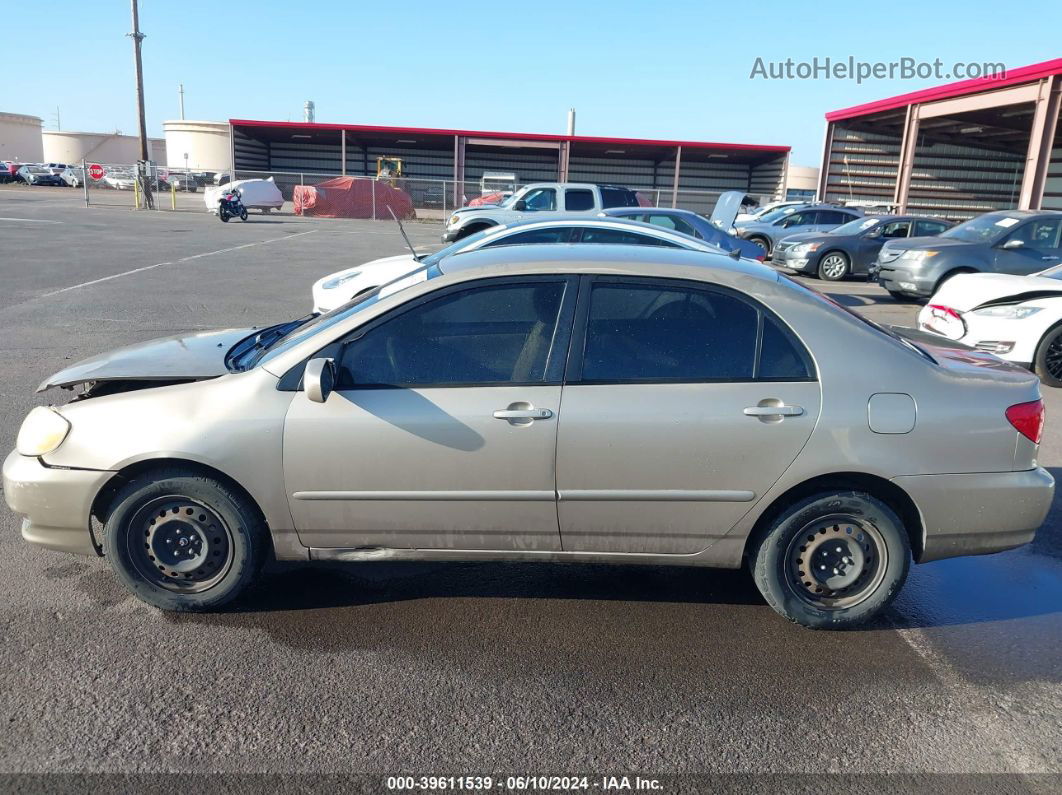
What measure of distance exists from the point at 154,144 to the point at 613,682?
9540 centimetres

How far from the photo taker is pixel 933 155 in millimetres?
35188

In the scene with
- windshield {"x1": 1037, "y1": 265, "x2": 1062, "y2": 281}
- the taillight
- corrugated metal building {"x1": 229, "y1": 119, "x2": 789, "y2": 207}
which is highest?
corrugated metal building {"x1": 229, "y1": 119, "x2": 789, "y2": 207}

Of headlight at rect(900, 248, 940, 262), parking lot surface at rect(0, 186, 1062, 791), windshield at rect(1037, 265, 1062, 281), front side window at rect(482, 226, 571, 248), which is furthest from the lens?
headlight at rect(900, 248, 940, 262)

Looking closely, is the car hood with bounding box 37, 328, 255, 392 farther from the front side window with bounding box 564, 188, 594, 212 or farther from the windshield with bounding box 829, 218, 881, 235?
the windshield with bounding box 829, 218, 881, 235

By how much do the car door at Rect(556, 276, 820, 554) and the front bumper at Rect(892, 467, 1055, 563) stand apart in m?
0.61

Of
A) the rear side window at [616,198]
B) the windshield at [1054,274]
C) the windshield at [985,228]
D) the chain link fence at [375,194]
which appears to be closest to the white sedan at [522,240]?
the windshield at [1054,274]

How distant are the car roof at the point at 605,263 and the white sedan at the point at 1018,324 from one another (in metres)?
5.29

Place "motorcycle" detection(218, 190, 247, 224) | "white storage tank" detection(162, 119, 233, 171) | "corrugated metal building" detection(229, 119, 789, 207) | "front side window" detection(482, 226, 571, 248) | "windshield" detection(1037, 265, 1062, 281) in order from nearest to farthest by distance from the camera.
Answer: "windshield" detection(1037, 265, 1062, 281) < "front side window" detection(482, 226, 571, 248) < "motorcycle" detection(218, 190, 247, 224) < "corrugated metal building" detection(229, 119, 789, 207) < "white storage tank" detection(162, 119, 233, 171)

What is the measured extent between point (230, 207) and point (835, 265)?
911 inches

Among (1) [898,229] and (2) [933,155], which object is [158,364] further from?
(2) [933,155]

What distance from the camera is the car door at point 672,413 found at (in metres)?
3.46

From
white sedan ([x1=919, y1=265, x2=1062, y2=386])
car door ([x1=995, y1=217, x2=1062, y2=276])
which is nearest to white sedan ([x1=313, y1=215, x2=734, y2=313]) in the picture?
white sedan ([x1=919, y1=265, x2=1062, y2=386])

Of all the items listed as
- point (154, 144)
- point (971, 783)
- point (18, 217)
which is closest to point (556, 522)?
point (971, 783)

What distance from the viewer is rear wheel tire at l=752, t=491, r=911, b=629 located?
3562 mm
